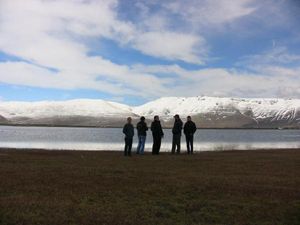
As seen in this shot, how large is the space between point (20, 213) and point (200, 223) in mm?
4486

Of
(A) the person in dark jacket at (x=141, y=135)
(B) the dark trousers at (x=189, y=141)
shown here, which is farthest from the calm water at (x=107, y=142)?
(A) the person in dark jacket at (x=141, y=135)

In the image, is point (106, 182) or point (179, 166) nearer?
point (106, 182)

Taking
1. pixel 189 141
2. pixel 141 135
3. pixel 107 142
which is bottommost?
pixel 107 142

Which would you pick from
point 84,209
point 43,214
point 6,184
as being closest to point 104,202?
point 84,209

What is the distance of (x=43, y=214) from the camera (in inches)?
454

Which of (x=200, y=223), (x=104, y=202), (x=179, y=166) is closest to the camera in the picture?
(x=200, y=223)

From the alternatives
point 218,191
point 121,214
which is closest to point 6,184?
point 121,214

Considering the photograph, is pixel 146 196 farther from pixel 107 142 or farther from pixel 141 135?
pixel 107 142

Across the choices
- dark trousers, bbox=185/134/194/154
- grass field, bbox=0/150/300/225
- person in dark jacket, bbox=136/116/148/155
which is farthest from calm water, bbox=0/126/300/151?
grass field, bbox=0/150/300/225

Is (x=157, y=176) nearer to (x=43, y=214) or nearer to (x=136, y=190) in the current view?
(x=136, y=190)

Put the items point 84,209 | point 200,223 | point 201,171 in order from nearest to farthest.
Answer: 1. point 200,223
2. point 84,209
3. point 201,171

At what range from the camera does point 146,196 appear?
45.6ft

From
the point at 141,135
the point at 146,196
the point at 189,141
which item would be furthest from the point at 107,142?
the point at 146,196

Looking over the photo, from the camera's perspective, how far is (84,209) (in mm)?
12125
